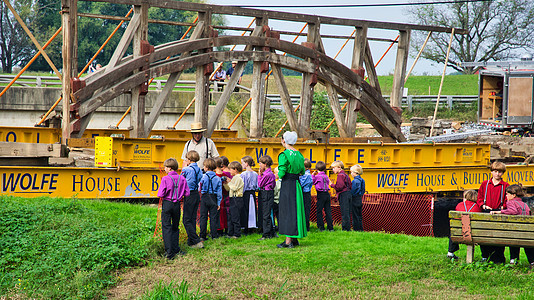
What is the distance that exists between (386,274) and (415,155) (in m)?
9.85

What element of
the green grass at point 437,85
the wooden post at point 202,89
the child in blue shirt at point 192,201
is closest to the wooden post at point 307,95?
the wooden post at point 202,89

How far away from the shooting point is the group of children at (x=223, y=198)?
31.2 feet

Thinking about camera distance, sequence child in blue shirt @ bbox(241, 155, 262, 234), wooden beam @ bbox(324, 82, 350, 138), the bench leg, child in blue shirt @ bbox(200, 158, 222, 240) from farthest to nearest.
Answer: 1. wooden beam @ bbox(324, 82, 350, 138)
2. child in blue shirt @ bbox(241, 155, 262, 234)
3. child in blue shirt @ bbox(200, 158, 222, 240)
4. the bench leg

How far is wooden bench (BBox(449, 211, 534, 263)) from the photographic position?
829 centimetres

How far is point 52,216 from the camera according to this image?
11000 millimetres

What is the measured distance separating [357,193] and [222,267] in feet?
15.1

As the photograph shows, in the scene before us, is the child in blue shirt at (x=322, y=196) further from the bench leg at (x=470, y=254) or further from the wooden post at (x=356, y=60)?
the wooden post at (x=356, y=60)

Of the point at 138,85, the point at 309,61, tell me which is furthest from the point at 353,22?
the point at 138,85

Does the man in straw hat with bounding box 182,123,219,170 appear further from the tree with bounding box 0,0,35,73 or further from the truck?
the tree with bounding box 0,0,35,73

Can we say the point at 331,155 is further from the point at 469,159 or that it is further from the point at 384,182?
the point at 469,159

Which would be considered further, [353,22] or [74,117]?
[353,22]

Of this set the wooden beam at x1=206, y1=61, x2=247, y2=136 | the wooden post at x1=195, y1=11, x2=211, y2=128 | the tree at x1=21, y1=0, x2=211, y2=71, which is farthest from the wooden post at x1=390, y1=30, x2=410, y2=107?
the tree at x1=21, y1=0, x2=211, y2=71

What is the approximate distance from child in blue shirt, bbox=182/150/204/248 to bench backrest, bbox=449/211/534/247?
3.99 m

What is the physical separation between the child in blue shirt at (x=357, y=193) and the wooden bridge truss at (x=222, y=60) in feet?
14.2
